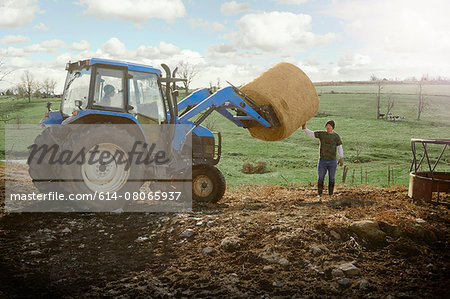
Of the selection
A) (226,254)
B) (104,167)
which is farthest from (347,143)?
(226,254)

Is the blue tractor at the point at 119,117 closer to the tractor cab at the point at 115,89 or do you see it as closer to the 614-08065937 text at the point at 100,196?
the tractor cab at the point at 115,89

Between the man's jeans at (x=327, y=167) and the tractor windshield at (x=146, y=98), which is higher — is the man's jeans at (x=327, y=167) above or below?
below

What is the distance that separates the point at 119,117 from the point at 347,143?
31105 millimetres

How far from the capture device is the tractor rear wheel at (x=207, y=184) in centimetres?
905

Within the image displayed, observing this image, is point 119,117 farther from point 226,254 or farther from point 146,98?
point 226,254

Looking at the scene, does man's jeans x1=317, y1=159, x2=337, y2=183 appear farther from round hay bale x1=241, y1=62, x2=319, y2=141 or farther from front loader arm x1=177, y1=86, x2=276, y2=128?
front loader arm x1=177, y1=86, x2=276, y2=128

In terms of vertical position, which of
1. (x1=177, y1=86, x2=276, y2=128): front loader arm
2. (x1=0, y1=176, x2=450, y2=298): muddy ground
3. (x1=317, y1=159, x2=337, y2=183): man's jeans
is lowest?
(x1=0, y1=176, x2=450, y2=298): muddy ground

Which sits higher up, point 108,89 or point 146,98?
point 108,89

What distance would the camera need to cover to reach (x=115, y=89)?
793 centimetres

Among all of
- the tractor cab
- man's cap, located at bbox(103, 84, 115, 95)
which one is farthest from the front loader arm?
man's cap, located at bbox(103, 84, 115, 95)

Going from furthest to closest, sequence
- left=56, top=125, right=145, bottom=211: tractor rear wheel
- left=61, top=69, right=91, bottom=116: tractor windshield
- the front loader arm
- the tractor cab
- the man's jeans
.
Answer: the man's jeans < the front loader arm < left=61, top=69, right=91, bottom=116: tractor windshield < the tractor cab < left=56, top=125, right=145, bottom=211: tractor rear wheel

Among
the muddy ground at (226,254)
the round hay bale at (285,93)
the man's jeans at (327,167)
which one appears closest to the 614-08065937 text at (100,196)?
the muddy ground at (226,254)

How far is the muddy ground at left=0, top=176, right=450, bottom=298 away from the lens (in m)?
4.68

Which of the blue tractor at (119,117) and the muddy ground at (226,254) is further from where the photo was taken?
the blue tractor at (119,117)
